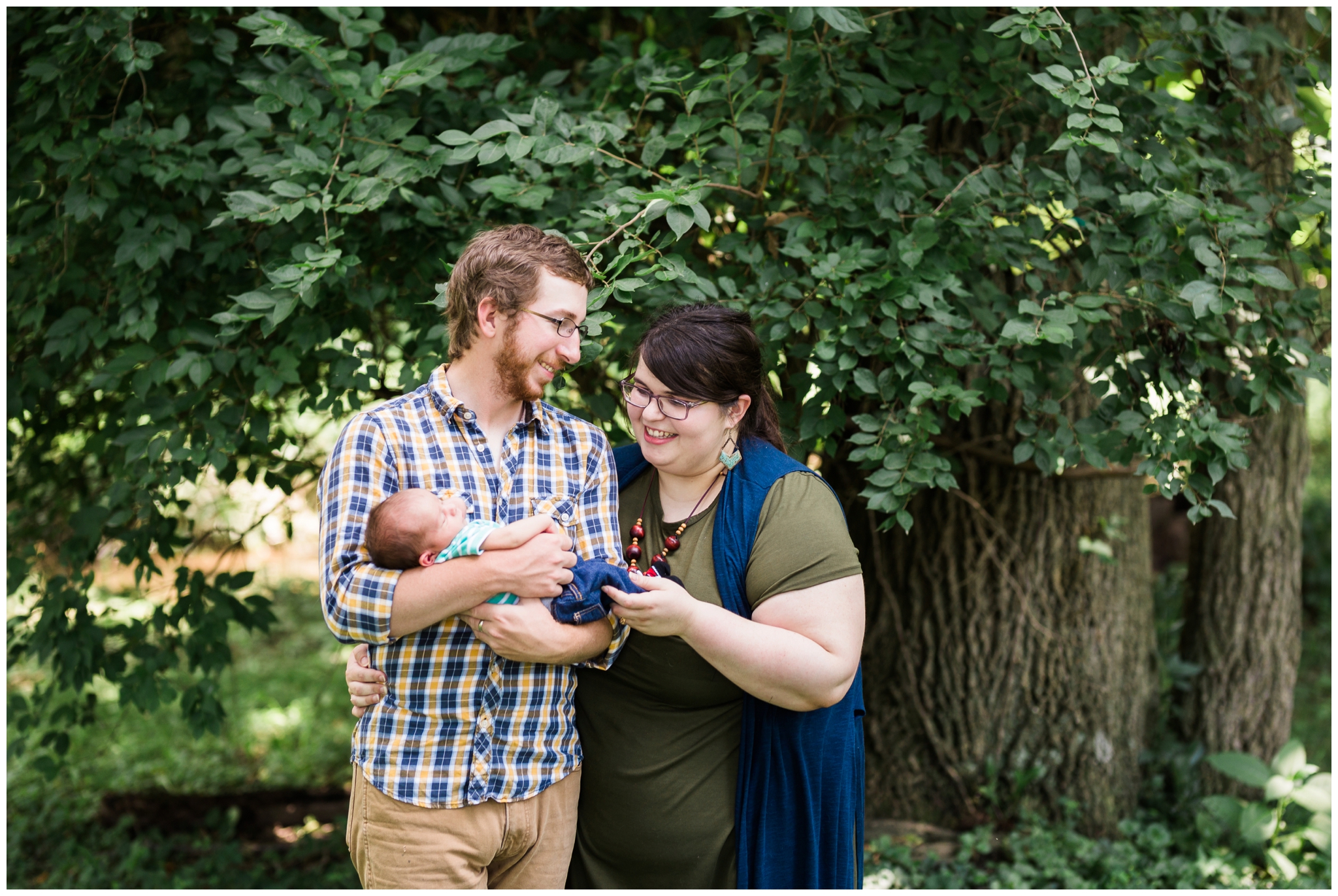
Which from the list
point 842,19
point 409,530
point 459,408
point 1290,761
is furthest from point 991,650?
point 409,530

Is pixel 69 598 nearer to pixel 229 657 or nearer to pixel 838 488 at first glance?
pixel 229 657

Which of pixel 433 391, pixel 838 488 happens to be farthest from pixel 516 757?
pixel 838 488

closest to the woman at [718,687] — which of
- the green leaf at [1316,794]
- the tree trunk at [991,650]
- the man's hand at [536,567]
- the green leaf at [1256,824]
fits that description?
the man's hand at [536,567]

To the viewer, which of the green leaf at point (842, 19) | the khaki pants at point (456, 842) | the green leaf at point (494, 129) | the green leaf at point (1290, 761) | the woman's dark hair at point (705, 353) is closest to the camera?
the khaki pants at point (456, 842)

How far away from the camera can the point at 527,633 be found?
182 centimetres

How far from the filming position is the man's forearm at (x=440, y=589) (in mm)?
1778

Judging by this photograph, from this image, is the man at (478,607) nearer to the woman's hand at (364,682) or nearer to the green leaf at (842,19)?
the woman's hand at (364,682)

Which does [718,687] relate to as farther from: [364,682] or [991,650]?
[991,650]

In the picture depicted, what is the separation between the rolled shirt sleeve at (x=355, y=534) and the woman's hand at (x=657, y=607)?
0.42 m

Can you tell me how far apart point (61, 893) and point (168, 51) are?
2922 millimetres

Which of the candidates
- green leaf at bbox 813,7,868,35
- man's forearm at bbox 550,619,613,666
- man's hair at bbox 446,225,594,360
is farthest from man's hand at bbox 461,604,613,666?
green leaf at bbox 813,7,868,35

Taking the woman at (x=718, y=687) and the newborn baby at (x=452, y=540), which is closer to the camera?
the newborn baby at (x=452, y=540)

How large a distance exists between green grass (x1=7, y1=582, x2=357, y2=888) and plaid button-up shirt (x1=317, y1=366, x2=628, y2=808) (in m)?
2.01

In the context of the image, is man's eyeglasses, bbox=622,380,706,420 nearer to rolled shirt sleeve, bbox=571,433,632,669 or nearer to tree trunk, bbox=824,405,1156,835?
rolled shirt sleeve, bbox=571,433,632,669
